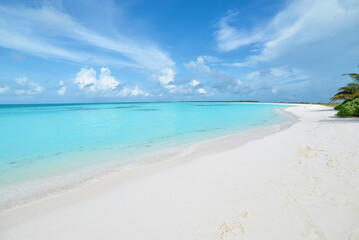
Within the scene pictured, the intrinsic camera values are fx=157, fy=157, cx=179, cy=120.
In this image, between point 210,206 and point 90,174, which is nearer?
point 210,206

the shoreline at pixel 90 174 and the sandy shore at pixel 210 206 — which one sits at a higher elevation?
the sandy shore at pixel 210 206

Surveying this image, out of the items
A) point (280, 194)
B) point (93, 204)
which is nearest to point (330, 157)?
point (280, 194)

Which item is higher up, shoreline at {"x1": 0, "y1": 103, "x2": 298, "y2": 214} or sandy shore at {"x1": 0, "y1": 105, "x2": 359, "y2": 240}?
sandy shore at {"x1": 0, "y1": 105, "x2": 359, "y2": 240}

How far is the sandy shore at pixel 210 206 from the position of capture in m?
2.46

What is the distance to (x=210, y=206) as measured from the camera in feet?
9.90

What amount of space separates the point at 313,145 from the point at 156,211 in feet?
22.6

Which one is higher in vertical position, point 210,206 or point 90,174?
point 210,206

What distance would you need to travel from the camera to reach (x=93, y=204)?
132 inches

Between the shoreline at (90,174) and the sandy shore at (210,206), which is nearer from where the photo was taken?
the sandy shore at (210,206)

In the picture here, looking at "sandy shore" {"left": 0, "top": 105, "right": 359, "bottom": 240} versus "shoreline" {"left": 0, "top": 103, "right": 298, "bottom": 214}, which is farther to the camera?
"shoreline" {"left": 0, "top": 103, "right": 298, "bottom": 214}

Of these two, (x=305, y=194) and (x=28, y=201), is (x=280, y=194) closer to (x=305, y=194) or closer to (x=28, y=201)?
(x=305, y=194)

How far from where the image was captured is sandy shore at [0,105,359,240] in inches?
96.7

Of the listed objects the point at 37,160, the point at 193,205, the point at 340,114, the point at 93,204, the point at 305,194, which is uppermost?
the point at 340,114

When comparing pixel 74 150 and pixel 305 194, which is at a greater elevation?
pixel 305 194
